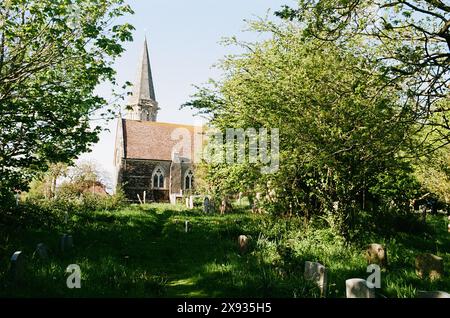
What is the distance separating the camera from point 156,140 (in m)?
42.5

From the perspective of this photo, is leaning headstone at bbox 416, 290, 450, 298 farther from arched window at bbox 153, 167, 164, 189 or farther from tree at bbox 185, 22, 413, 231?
arched window at bbox 153, 167, 164, 189

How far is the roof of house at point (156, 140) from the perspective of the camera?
40.6 meters

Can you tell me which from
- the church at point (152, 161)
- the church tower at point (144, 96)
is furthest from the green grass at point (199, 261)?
the church tower at point (144, 96)

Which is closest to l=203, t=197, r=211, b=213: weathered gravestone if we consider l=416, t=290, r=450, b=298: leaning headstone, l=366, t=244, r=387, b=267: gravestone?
l=366, t=244, r=387, b=267: gravestone

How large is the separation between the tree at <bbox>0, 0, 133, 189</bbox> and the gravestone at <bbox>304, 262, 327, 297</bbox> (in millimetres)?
7256

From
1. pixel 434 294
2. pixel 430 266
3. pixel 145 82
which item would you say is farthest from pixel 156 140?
pixel 434 294

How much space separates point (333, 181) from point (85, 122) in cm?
817

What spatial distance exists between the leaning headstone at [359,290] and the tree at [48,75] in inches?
317

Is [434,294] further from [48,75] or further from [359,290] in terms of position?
[48,75]

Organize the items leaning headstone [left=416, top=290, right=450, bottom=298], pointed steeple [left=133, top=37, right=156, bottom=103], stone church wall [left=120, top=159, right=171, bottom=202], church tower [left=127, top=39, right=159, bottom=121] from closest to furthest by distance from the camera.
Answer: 1. leaning headstone [left=416, top=290, right=450, bottom=298]
2. stone church wall [left=120, top=159, right=171, bottom=202]
3. church tower [left=127, top=39, right=159, bottom=121]
4. pointed steeple [left=133, top=37, right=156, bottom=103]

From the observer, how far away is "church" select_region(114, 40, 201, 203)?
39750 millimetres

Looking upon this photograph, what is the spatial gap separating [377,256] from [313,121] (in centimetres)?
382
